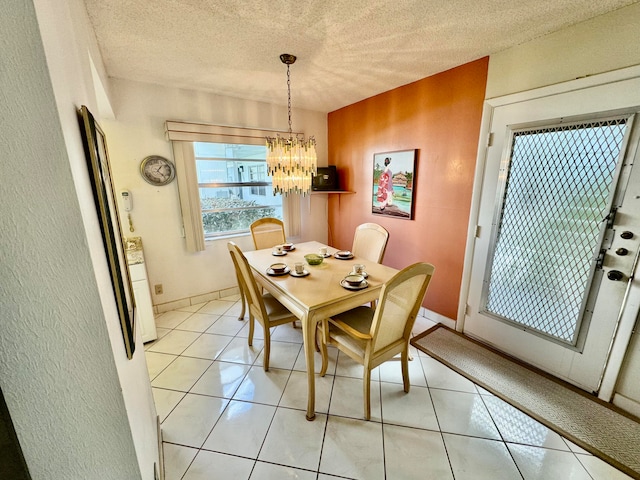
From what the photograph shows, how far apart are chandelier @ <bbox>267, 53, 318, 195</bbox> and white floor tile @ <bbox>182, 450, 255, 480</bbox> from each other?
1.80 m

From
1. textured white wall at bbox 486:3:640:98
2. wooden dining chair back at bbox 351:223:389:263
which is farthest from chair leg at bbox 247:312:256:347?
textured white wall at bbox 486:3:640:98

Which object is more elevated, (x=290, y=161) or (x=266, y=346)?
(x=290, y=161)

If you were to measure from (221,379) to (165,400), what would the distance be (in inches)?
14.4

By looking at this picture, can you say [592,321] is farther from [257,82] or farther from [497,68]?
[257,82]

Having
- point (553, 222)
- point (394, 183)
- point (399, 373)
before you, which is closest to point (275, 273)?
point (399, 373)

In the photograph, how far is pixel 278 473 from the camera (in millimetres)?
1291

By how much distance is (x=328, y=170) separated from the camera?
355cm

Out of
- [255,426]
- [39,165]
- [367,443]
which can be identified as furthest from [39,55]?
[367,443]

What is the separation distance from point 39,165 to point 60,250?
0.18 m

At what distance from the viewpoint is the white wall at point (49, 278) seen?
478 mm

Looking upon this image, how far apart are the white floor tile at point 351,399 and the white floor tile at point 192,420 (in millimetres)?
752

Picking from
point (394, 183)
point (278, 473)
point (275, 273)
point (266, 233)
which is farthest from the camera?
point (266, 233)

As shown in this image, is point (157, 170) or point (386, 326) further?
point (157, 170)

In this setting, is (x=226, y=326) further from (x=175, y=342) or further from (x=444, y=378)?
(x=444, y=378)
